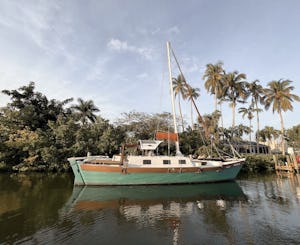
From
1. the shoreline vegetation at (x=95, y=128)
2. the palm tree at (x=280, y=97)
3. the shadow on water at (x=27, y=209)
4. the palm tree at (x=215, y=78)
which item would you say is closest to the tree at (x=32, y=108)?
the shoreline vegetation at (x=95, y=128)

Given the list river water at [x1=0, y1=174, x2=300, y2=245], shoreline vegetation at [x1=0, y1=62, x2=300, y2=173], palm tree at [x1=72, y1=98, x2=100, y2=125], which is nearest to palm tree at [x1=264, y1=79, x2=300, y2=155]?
shoreline vegetation at [x1=0, y1=62, x2=300, y2=173]

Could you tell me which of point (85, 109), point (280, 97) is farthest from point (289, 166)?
point (85, 109)

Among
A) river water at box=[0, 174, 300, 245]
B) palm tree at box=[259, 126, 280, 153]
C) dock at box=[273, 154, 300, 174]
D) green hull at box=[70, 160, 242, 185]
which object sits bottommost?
river water at box=[0, 174, 300, 245]

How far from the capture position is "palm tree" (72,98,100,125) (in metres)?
38.9

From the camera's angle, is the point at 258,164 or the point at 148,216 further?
the point at 258,164

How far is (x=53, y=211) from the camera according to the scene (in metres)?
11.0

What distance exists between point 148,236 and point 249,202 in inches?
342

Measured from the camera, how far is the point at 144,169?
1723cm

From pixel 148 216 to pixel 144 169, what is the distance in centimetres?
700

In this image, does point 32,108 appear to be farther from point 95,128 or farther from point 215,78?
point 215,78

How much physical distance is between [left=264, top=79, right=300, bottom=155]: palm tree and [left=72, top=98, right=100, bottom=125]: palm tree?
34.8 m

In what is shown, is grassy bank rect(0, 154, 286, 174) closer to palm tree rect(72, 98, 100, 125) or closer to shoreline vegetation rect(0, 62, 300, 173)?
shoreline vegetation rect(0, 62, 300, 173)

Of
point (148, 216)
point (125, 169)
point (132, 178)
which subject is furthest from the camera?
point (132, 178)

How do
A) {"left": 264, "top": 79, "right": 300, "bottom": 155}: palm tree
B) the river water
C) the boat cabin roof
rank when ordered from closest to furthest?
the river water
the boat cabin roof
{"left": 264, "top": 79, "right": 300, "bottom": 155}: palm tree
